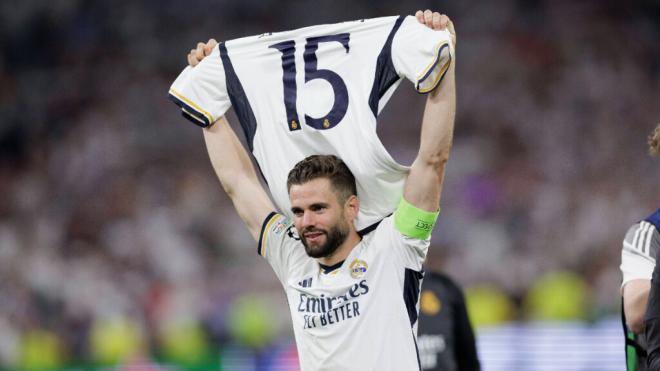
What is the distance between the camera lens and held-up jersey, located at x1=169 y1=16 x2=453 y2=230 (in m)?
4.06

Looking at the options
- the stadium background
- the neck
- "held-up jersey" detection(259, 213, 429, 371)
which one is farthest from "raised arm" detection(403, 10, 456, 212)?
the stadium background

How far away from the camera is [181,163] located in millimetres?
12195

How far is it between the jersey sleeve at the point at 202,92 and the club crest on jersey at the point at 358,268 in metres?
0.89

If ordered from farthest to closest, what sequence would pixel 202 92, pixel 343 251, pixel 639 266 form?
1. pixel 202 92
2. pixel 343 251
3. pixel 639 266

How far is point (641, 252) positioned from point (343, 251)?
1.11 metres

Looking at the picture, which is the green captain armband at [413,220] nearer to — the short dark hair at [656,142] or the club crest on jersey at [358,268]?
the club crest on jersey at [358,268]

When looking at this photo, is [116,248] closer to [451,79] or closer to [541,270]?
[541,270]

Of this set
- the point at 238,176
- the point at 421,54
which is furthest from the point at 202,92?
the point at 421,54

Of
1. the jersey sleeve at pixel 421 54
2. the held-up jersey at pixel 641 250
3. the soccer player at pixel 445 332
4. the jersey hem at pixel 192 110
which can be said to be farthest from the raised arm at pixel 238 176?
the soccer player at pixel 445 332

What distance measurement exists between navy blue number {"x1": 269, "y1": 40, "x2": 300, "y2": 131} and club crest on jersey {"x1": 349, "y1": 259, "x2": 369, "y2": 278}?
0.59m

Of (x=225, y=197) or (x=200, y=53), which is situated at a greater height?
(x=200, y=53)

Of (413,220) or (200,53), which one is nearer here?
(413,220)

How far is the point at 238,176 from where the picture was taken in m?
4.46

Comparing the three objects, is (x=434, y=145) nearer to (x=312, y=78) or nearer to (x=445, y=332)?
(x=312, y=78)
